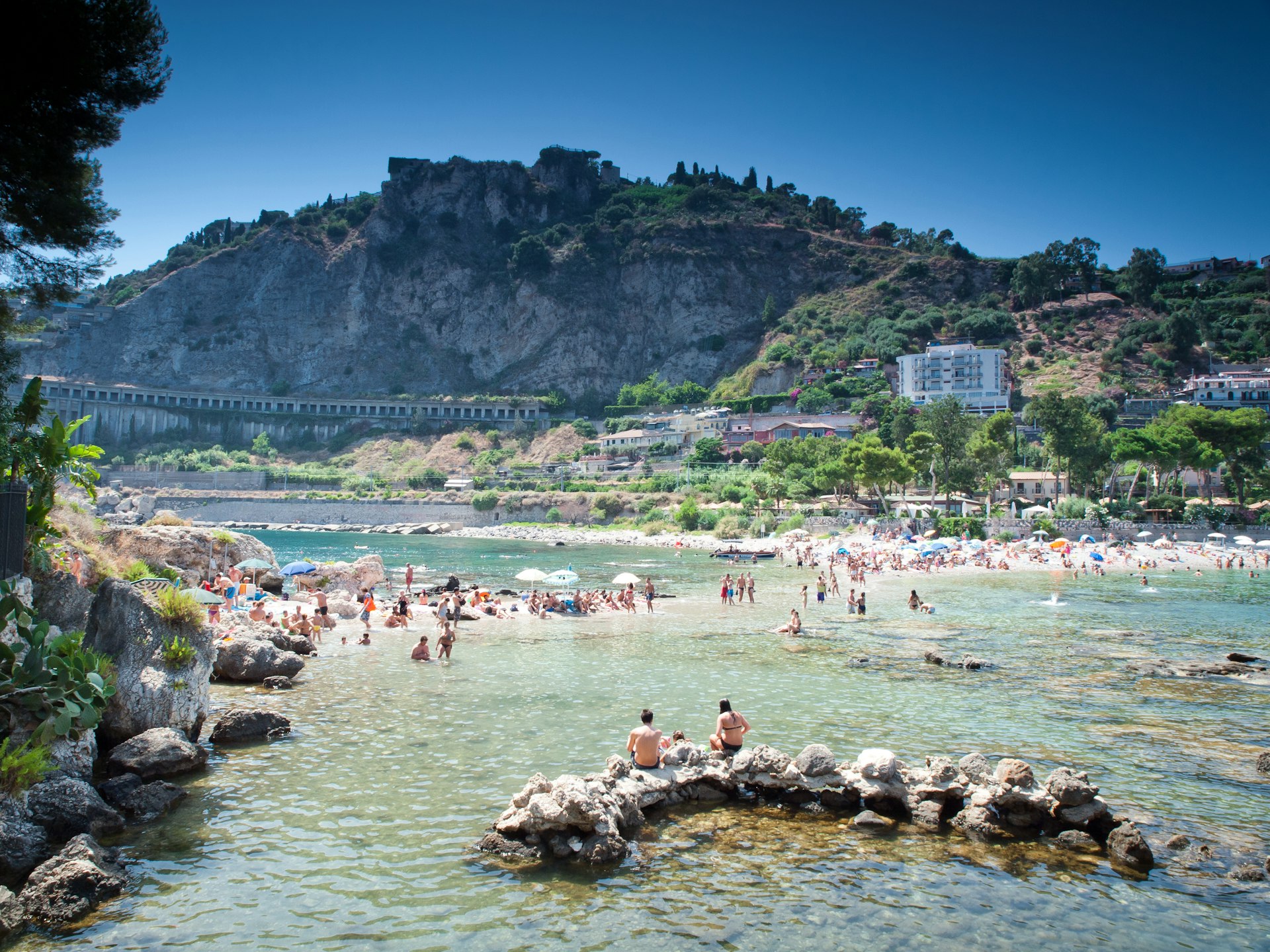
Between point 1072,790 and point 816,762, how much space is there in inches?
110

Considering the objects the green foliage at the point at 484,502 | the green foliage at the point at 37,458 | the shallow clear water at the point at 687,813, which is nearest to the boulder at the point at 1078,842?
the shallow clear water at the point at 687,813

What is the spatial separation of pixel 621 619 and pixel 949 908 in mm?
20572

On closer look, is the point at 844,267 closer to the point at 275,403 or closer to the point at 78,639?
the point at 275,403

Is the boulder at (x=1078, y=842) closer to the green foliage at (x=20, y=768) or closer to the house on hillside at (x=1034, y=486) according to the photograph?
the green foliage at (x=20, y=768)

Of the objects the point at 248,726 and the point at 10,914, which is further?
the point at 248,726

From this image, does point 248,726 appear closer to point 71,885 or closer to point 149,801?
point 149,801

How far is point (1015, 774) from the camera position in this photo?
30.8 feet

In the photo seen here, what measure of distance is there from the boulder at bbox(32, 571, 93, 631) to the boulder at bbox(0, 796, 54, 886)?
12.0 ft

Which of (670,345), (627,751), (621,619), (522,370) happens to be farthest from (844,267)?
(627,751)

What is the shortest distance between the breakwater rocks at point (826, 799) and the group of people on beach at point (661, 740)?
138mm

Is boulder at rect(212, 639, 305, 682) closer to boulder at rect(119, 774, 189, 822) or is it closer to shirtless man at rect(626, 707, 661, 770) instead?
boulder at rect(119, 774, 189, 822)

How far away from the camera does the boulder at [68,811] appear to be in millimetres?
A: 8320

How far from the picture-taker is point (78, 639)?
389 inches

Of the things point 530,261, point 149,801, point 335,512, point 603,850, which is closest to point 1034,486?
point 603,850
